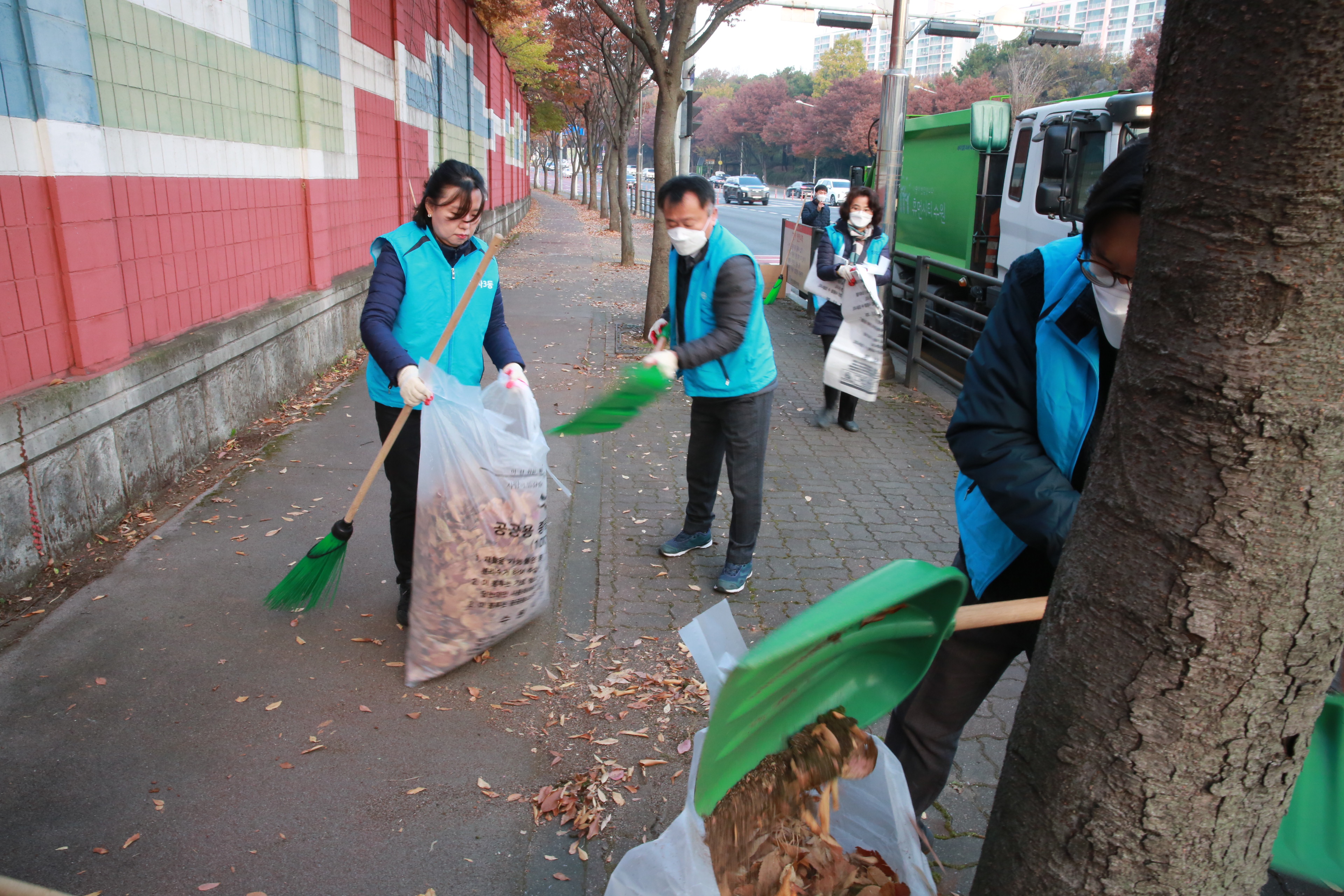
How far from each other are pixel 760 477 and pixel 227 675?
2.43m

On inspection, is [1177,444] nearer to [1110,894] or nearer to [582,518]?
[1110,894]

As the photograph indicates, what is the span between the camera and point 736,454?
4.28 m

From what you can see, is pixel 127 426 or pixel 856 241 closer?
pixel 127 426

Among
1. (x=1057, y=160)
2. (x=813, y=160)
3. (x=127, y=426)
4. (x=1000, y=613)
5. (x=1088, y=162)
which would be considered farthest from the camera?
(x=813, y=160)

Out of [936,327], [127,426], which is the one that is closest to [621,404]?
[127,426]

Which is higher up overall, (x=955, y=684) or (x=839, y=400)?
(x=955, y=684)

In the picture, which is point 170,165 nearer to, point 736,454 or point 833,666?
point 736,454

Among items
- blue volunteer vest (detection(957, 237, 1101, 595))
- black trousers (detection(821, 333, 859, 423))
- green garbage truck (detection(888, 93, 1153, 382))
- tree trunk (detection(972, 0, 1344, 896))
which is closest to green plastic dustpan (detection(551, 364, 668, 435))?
blue volunteer vest (detection(957, 237, 1101, 595))

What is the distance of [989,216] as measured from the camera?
10.5m

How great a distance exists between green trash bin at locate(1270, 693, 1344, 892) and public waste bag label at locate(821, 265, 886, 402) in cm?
498

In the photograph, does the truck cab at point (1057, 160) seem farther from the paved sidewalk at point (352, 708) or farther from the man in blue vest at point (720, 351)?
the man in blue vest at point (720, 351)

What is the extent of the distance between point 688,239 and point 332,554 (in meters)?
2.03

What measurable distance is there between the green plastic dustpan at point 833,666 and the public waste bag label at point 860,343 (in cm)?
527

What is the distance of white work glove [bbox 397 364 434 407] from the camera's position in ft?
10.4
